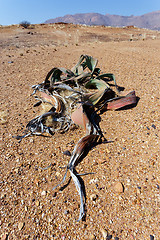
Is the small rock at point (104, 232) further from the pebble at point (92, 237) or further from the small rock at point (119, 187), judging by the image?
the small rock at point (119, 187)

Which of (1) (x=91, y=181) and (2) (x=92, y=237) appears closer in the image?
(2) (x=92, y=237)

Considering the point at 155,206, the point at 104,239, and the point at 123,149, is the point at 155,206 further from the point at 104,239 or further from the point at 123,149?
the point at 123,149

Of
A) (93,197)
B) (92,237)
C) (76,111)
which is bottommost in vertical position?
(92,237)

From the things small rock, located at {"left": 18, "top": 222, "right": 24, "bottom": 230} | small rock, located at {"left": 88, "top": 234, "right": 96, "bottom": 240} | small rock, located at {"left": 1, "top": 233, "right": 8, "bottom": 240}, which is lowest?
small rock, located at {"left": 88, "top": 234, "right": 96, "bottom": 240}

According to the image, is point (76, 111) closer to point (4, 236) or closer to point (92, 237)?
point (92, 237)

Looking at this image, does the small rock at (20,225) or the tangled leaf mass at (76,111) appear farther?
the tangled leaf mass at (76,111)

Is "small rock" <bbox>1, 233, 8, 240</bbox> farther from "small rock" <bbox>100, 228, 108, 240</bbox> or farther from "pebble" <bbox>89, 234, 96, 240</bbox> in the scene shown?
"small rock" <bbox>100, 228, 108, 240</bbox>

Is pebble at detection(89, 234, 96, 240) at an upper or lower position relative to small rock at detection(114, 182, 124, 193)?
lower

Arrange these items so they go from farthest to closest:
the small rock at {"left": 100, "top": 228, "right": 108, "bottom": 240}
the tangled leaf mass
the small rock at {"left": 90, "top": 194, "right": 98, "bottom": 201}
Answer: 1. the tangled leaf mass
2. the small rock at {"left": 90, "top": 194, "right": 98, "bottom": 201}
3. the small rock at {"left": 100, "top": 228, "right": 108, "bottom": 240}

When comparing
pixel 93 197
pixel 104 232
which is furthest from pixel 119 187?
pixel 104 232

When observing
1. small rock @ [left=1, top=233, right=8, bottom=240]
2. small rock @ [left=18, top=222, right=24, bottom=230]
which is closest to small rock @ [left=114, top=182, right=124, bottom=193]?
small rock @ [left=18, top=222, right=24, bottom=230]

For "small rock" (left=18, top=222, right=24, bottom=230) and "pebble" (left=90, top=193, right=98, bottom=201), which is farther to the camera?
"pebble" (left=90, top=193, right=98, bottom=201)

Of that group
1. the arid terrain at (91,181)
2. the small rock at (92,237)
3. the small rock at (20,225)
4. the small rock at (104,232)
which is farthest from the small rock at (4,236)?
the small rock at (104,232)

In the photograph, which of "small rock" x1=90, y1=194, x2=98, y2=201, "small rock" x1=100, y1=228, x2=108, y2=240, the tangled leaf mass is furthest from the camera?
the tangled leaf mass
